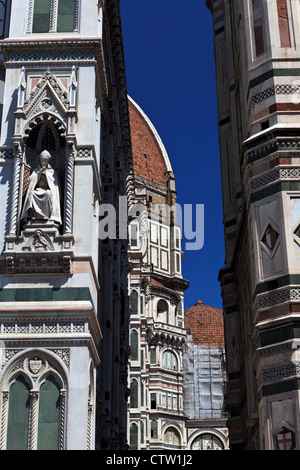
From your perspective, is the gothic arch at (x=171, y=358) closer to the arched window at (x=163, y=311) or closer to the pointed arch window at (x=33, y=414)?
the arched window at (x=163, y=311)

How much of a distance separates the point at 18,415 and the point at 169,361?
47414 millimetres

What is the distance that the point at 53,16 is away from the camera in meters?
18.0

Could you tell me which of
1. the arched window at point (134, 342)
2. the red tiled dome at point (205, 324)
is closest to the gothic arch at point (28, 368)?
the arched window at point (134, 342)

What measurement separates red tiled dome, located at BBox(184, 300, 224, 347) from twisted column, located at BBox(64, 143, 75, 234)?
62228mm

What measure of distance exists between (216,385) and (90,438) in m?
54.2

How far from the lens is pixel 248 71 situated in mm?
18000

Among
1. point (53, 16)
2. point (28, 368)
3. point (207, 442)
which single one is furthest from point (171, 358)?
point (28, 368)

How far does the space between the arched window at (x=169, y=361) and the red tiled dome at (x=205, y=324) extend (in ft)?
50.9

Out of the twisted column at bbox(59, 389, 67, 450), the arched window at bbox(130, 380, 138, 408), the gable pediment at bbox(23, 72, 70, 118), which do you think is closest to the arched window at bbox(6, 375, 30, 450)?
the twisted column at bbox(59, 389, 67, 450)
